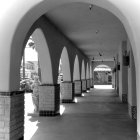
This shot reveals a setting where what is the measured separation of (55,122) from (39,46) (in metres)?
2.59

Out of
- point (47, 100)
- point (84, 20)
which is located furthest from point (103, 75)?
point (84, 20)

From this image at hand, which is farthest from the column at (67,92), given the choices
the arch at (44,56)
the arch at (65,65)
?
the arch at (44,56)

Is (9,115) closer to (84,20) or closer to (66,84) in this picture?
(84,20)

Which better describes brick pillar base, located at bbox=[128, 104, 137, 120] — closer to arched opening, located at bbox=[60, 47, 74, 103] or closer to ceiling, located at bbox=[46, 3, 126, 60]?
ceiling, located at bbox=[46, 3, 126, 60]

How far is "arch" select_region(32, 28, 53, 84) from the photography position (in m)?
7.57

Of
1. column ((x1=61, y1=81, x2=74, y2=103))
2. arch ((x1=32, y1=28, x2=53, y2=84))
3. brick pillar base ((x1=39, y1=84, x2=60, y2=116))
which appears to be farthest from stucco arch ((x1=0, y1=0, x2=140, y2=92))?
column ((x1=61, y1=81, x2=74, y2=103))

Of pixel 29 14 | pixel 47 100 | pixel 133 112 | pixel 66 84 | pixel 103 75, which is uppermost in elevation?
pixel 29 14

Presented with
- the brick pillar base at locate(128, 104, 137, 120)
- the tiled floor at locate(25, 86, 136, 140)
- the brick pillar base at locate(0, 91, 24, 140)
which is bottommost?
the tiled floor at locate(25, 86, 136, 140)

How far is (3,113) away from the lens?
442 centimetres

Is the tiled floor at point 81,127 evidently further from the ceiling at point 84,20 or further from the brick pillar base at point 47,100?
the ceiling at point 84,20

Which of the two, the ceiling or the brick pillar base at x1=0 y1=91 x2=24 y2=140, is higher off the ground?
the ceiling

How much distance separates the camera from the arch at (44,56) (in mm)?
7566

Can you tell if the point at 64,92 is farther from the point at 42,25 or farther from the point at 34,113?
the point at 42,25

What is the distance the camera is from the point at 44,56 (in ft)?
26.9
